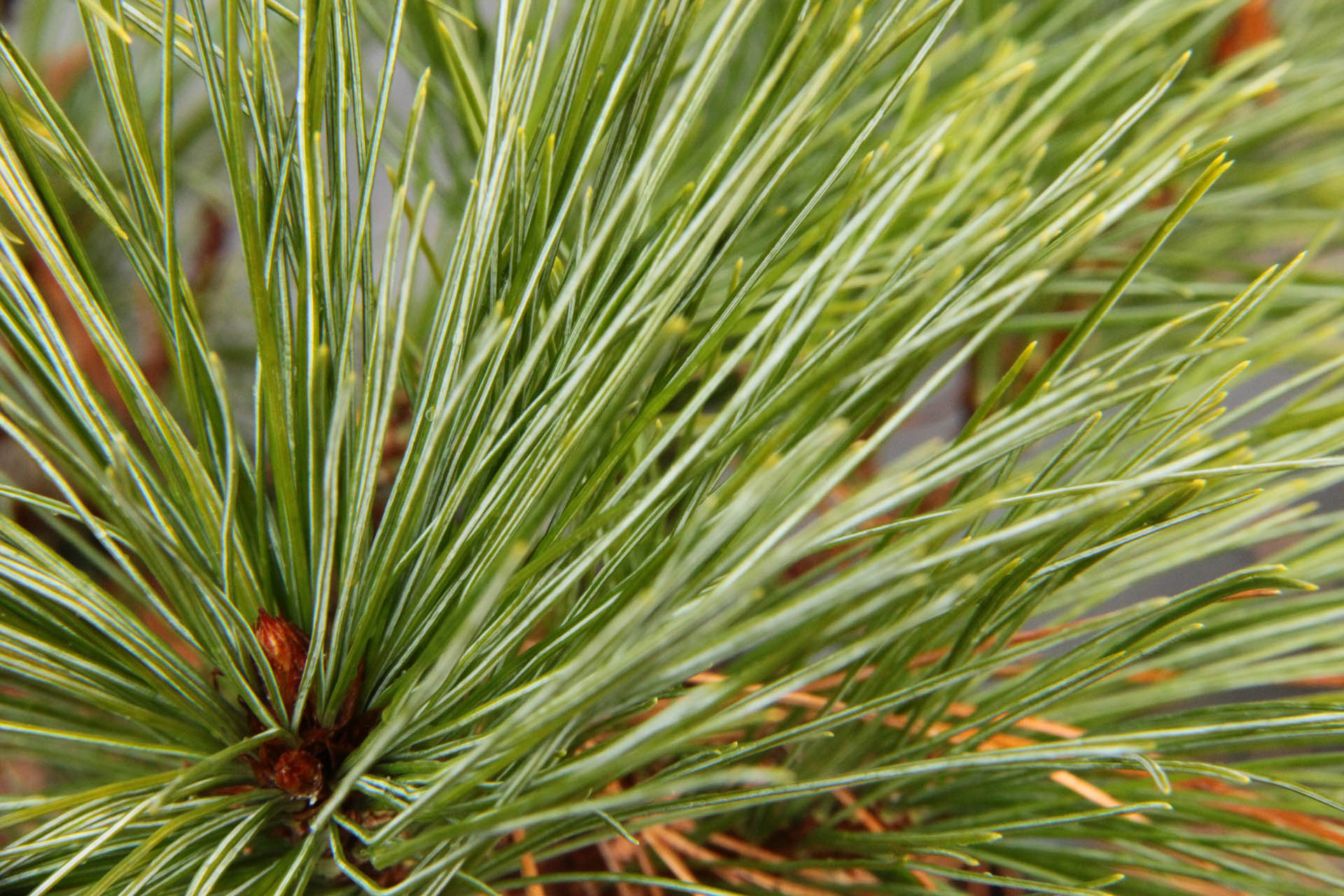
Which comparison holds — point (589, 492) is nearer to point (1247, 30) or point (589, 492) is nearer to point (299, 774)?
point (299, 774)

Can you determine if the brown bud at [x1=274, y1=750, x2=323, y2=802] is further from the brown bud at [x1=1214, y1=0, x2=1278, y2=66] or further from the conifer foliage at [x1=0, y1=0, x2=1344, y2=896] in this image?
the brown bud at [x1=1214, y1=0, x2=1278, y2=66]

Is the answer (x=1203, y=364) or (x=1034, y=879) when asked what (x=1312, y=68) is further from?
(x=1034, y=879)

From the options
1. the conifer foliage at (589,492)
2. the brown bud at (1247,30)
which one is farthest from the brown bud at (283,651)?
the brown bud at (1247,30)

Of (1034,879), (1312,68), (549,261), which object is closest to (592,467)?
(549,261)

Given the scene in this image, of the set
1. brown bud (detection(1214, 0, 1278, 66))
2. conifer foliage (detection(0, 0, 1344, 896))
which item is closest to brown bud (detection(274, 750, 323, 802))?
conifer foliage (detection(0, 0, 1344, 896))

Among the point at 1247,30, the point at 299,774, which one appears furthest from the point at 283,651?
the point at 1247,30

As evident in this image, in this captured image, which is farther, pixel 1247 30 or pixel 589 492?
pixel 1247 30
